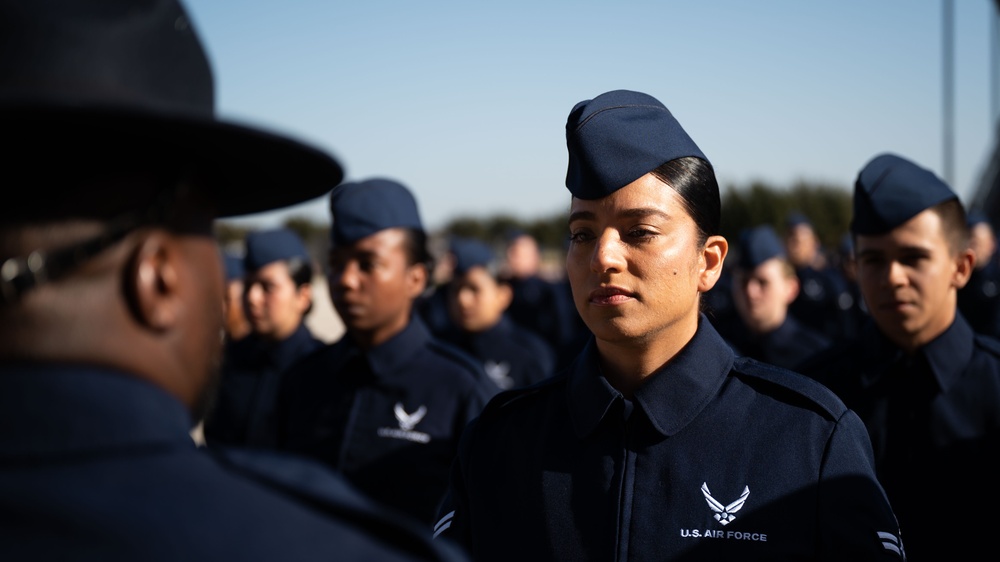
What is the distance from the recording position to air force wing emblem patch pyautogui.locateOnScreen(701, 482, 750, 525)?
234 centimetres

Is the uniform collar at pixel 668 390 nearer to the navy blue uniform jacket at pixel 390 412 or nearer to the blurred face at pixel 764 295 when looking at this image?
the navy blue uniform jacket at pixel 390 412

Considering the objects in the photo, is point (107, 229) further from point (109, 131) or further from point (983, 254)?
point (983, 254)

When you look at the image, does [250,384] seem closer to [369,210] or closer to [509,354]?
[369,210]

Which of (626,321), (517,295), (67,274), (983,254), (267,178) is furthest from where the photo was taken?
(517,295)

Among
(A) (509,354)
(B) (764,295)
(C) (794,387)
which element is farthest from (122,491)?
(A) (509,354)

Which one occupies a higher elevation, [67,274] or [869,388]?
[67,274]

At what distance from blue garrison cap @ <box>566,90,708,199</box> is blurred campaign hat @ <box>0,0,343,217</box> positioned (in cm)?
122

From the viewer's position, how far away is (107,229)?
123cm

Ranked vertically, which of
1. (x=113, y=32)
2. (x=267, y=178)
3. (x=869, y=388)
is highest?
(x=113, y=32)

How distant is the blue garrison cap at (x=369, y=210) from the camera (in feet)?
15.1

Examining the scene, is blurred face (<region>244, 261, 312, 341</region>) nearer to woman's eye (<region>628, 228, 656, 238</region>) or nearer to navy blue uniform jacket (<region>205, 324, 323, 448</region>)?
navy blue uniform jacket (<region>205, 324, 323, 448</region>)

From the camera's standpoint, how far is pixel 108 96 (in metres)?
1.27

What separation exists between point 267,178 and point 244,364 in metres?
5.01

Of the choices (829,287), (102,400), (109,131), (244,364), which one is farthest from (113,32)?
(829,287)
